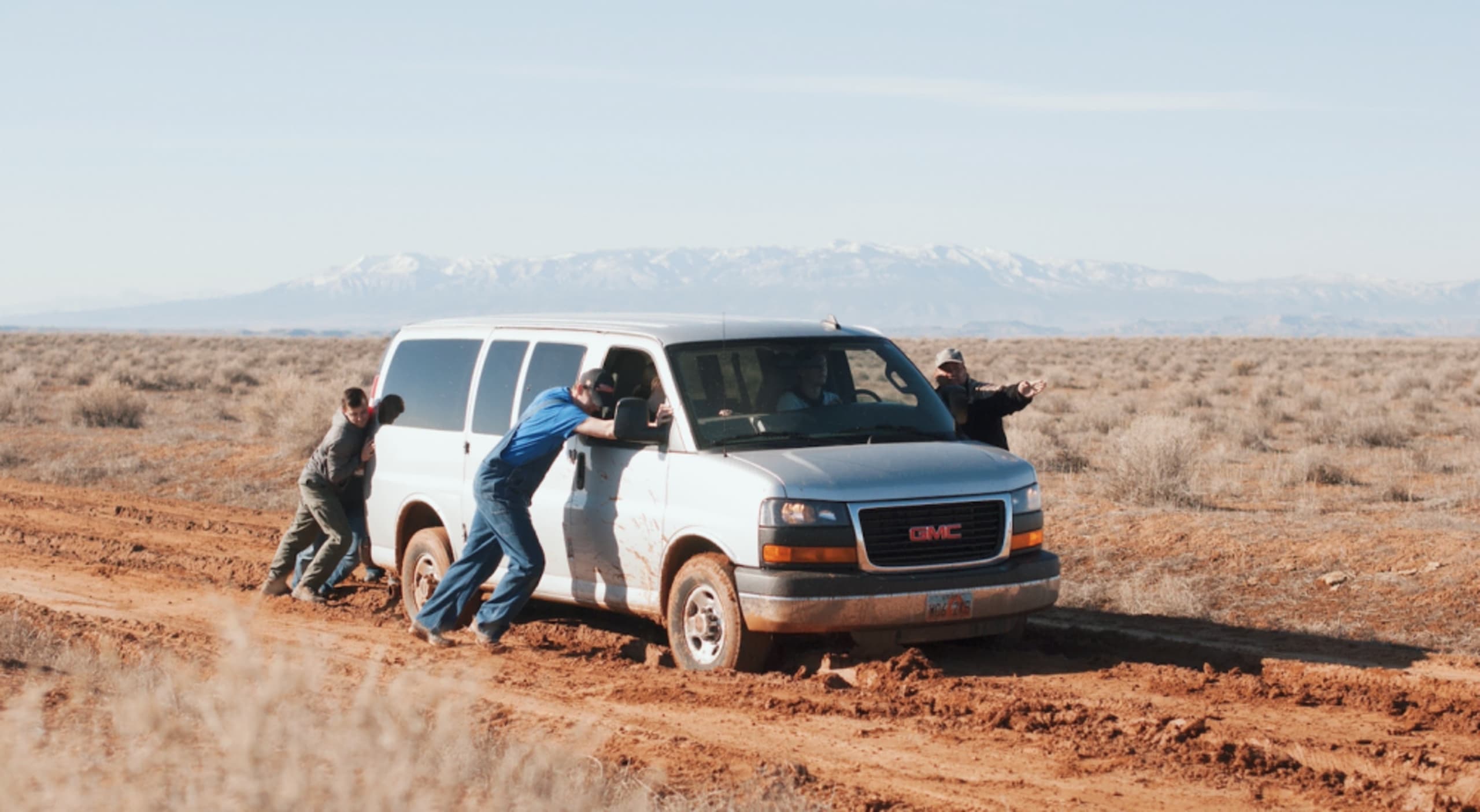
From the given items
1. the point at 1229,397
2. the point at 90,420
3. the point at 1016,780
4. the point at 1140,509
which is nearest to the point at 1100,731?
the point at 1016,780

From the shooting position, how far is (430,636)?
8992 millimetres

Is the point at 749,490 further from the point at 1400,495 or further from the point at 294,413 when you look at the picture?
the point at 294,413

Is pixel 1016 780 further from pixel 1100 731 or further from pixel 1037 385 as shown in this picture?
pixel 1037 385

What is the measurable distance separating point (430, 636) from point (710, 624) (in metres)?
1.98

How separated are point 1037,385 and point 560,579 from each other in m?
3.43

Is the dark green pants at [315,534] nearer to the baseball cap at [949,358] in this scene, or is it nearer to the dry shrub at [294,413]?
the baseball cap at [949,358]

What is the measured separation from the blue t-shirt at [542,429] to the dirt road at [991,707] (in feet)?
3.82

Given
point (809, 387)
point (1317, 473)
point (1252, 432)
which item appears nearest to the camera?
point (809, 387)

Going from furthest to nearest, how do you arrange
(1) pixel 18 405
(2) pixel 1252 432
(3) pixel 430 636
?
(1) pixel 18 405, (2) pixel 1252 432, (3) pixel 430 636

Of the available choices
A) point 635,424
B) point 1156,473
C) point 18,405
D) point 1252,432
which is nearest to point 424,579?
point 635,424

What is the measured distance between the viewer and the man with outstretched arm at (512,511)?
8531 mm

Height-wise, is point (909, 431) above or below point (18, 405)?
above

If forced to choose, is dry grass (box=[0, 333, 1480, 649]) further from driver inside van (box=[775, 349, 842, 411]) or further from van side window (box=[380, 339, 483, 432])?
van side window (box=[380, 339, 483, 432])

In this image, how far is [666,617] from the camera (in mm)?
8234
